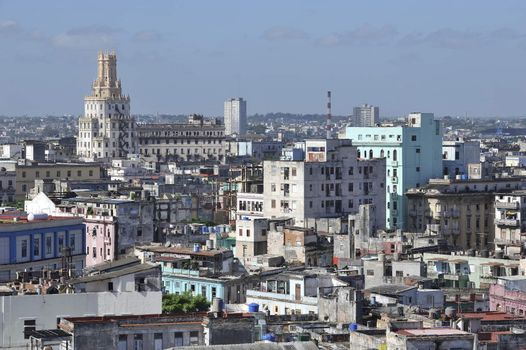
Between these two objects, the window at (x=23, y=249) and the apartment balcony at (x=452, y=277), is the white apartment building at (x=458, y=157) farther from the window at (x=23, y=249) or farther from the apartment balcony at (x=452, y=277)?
the window at (x=23, y=249)

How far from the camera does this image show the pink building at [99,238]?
306ft

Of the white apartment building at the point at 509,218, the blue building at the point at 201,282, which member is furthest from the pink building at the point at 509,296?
the white apartment building at the point at 509,218

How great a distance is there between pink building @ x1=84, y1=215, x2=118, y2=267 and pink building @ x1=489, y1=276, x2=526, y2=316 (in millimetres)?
29343

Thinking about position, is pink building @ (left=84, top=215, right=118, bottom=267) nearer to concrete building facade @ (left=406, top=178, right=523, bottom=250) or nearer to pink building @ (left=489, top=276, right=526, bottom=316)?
concrete building facade @ (left=406, top=178, right=523, bottom=250)

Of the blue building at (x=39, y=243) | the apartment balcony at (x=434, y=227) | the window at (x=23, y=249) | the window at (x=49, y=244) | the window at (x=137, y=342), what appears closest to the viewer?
the window at (x=137, y=342)

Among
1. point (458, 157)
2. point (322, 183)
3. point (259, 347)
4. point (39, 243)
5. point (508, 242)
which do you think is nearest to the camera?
point (259, 347)

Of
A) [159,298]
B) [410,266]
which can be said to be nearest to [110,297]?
[159,298]

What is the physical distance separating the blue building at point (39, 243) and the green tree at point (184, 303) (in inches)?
170

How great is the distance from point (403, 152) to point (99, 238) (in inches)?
1524

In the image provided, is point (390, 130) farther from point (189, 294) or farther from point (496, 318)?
point (496, 318)

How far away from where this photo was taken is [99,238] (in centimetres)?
9425

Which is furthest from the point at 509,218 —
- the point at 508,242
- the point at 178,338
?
the point at 178,338

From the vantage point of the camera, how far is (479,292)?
7606cm

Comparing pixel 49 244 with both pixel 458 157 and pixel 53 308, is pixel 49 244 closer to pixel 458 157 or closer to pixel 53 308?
pixel 53 308
